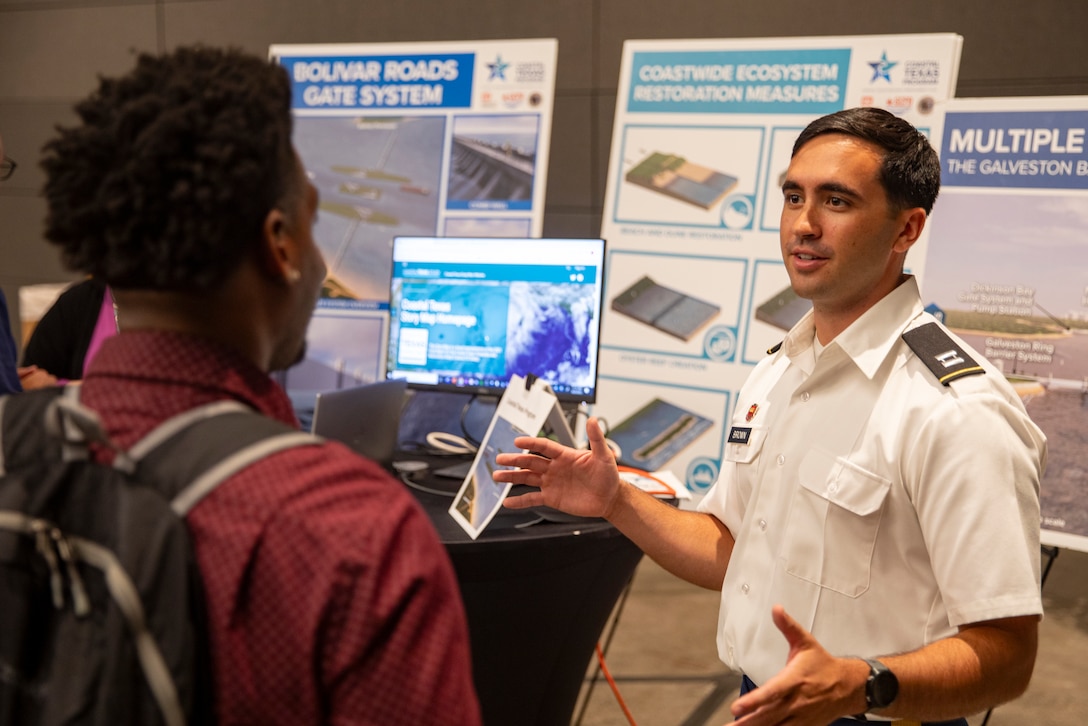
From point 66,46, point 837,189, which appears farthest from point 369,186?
point 66,46

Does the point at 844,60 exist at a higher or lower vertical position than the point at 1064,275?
higher

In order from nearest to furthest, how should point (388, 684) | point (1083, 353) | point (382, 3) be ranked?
1. point (388, 684)
2. point (1083, 353)
3. point (382, 3)

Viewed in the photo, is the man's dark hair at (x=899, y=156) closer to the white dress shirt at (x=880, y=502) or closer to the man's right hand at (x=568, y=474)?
the white dress shirt at (x=880, y=502)

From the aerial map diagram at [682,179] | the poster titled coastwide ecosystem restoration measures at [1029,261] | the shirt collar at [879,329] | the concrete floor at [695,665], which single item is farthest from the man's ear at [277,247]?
the aerial map diagram at [682,179]

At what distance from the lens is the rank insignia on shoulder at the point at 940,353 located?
1223 mm

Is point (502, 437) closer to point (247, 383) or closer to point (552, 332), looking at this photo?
point (552, 332)

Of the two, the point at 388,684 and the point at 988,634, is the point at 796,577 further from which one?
the point at 388,684

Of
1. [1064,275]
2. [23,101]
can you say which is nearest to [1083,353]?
[1064,275]

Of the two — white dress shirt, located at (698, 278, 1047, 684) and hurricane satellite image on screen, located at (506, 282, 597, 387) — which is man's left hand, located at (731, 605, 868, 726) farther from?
hurricane satellite image on screen, located at (506, 282, 597, 387)

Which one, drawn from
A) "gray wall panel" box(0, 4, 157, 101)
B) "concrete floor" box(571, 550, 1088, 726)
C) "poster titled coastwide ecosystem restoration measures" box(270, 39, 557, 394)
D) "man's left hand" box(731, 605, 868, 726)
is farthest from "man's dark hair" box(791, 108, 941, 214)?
"gray wall panel" box(0, 4, 157, 101)

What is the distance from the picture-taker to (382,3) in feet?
15.3

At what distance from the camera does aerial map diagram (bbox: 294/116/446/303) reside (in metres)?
3.54

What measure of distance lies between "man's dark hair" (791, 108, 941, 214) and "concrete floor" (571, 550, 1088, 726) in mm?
1874

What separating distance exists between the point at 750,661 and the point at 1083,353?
1.78 m
